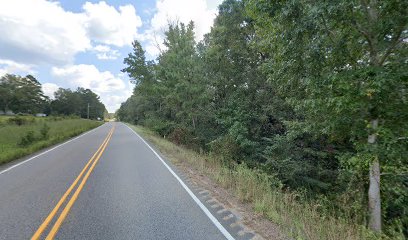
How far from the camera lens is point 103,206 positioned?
641 centimetres

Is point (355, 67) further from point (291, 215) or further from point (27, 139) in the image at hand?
point (27, 139)

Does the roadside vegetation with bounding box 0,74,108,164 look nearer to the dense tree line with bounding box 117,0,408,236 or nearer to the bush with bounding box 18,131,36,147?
the bush with bounding box 18,131,36,147

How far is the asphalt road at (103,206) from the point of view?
4965mm

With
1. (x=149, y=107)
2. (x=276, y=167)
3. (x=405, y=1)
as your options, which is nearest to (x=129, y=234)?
(x=405, y=1)

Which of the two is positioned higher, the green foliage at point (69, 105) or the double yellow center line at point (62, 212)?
the green foliage at point (69, 105)

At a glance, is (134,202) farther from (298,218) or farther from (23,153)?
(23,153)

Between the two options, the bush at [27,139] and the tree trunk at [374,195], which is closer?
the tree trunk at [374,195]

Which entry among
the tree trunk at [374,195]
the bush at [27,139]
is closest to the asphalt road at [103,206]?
the tree trunk at [374,195]

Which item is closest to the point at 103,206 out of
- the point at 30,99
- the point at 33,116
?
the point at 33,116

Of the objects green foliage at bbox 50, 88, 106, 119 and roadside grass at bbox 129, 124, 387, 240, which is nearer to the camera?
roadside grass at bbox 129, 124, 387, 240

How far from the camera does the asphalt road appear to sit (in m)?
4.96

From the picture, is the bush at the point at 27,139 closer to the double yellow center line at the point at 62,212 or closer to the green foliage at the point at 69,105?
the double yellow center line at the point at 62,212

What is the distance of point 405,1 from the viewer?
18.6 feet

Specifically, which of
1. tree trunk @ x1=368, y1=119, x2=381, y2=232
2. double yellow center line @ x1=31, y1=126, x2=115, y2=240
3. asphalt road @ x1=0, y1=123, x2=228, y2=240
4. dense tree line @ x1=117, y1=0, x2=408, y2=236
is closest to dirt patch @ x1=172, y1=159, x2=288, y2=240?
asphalt road @ x1=0, y1=123, x2=228, y2=240
